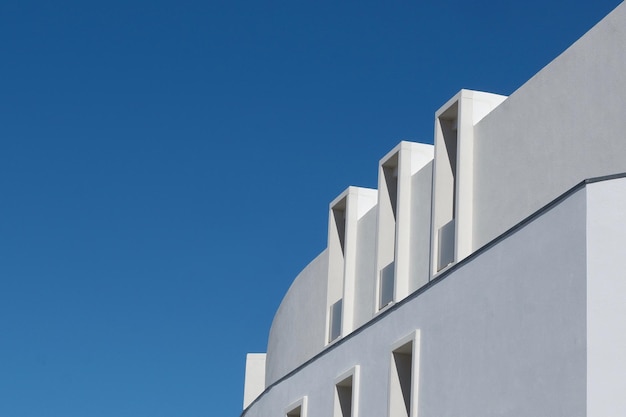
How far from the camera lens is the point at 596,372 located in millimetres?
19047

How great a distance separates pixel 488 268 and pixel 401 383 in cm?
459

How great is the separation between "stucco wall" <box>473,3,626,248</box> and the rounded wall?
758cm

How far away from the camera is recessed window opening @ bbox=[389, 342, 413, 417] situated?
26016 millimetres

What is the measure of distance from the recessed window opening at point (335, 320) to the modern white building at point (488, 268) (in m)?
0.05

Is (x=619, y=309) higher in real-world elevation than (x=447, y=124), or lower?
lower

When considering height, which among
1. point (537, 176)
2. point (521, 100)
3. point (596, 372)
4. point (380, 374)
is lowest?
point (596, 372)

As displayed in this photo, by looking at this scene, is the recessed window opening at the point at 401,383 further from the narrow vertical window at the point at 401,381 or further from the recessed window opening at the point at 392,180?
the recessed window opening at the point at 392,180

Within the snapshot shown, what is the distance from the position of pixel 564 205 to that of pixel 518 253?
137 cm

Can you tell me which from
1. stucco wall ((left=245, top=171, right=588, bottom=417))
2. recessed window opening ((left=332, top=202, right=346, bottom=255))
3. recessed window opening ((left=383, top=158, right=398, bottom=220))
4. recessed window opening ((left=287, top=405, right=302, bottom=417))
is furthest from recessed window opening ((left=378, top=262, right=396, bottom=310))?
stucco wall ((left=245, top=171, right=588, bottom=417))

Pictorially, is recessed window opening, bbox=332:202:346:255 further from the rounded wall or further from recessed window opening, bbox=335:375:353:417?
recessed window opening, bbox=335:375:353:417

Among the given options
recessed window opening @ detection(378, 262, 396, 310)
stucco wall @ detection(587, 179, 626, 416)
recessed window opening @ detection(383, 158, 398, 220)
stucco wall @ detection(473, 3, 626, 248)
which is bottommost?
stucco wall @ detection(587, 179, 626, 416)

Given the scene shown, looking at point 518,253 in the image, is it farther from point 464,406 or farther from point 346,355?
point 346,355

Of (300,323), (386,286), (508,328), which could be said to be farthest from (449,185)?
(300,323)

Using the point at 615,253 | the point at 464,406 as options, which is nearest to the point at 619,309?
the point at 615,253
